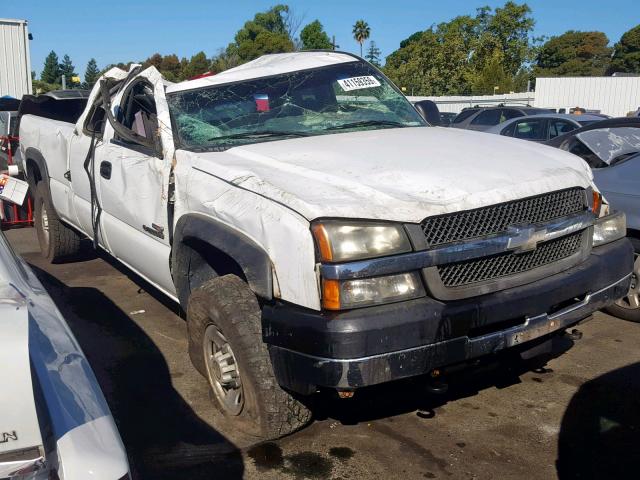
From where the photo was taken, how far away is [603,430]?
367 cm

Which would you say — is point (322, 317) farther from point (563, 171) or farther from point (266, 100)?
point (266, 100)

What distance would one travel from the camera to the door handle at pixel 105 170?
16.3 feet

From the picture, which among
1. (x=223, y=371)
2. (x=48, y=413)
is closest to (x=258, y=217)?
(x=223, y=371)

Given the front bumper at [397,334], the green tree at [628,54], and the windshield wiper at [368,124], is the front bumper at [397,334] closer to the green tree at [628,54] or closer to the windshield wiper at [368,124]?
the windshield wiper at [368,124]

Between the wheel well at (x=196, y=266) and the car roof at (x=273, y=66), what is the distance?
3.89 feet

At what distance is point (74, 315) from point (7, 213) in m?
4.17

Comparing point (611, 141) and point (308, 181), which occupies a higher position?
point (611, 141)

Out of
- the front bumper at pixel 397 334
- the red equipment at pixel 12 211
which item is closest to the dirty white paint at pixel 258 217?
the front bumper at pixel 397 334

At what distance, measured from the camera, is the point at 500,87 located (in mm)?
49188

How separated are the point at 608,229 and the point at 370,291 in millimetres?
1706

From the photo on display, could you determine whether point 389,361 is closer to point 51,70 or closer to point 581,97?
point 581,97

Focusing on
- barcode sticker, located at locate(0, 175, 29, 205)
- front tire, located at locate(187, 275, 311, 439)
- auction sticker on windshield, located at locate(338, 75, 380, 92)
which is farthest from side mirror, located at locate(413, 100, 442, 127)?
barcode sticker, located at locate(0, 175, 29, 205)

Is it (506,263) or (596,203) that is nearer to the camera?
(506,263)

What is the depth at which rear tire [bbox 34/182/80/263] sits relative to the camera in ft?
23.1
